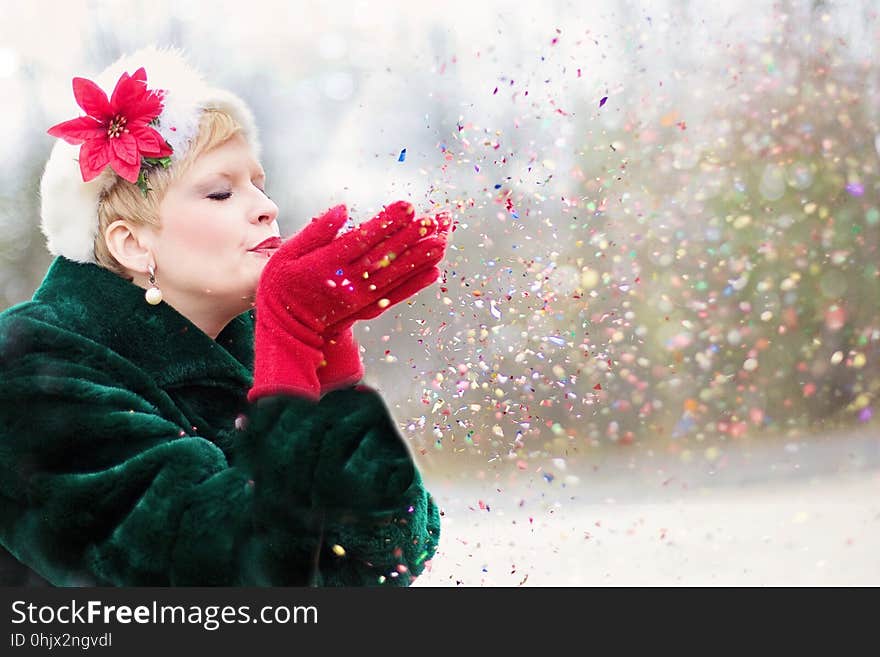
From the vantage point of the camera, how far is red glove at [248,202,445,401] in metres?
1.08

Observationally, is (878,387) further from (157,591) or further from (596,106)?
(157,591)

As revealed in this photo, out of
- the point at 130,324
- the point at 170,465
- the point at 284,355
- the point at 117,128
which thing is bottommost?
the point at 170,465

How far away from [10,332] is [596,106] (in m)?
1.31

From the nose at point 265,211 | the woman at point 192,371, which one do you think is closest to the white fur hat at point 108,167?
the woman at point 192,371

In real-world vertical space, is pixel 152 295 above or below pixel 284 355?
above

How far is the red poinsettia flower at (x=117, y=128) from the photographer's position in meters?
1.23

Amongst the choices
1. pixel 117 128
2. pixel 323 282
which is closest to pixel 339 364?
pixel 323 282

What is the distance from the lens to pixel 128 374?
1.17 m

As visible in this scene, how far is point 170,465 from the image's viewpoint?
106 cm

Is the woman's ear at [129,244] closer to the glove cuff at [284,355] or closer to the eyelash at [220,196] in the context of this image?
the eyelash at [220,196]

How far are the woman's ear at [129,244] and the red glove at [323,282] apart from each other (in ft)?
0.80

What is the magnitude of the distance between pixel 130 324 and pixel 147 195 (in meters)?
0.18

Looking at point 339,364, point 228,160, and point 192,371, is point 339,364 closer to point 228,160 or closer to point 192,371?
point 192,371

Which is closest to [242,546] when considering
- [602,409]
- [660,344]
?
[660,344]
